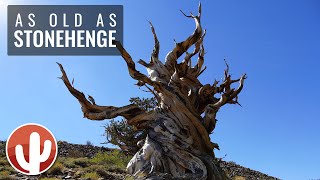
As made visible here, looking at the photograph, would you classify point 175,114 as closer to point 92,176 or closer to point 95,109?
point 95,109

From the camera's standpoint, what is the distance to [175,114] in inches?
343

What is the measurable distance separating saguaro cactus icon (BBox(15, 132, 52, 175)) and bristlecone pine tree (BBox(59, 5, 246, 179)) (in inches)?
91.1

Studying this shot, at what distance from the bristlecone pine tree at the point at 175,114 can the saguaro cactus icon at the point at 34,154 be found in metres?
2.31

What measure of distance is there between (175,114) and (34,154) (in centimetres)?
380

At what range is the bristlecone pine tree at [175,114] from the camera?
8.16 meters

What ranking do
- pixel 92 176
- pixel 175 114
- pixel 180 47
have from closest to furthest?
pixel 175 114, pixel 180 47, pixel 92 176

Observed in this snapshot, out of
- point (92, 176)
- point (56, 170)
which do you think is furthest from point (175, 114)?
point (56, 170)

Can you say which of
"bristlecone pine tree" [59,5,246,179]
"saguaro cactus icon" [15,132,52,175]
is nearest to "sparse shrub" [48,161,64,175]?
"saguaro cactus icon" [15,132,52,175]

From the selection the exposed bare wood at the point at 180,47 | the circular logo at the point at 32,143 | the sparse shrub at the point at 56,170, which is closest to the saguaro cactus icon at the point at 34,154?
Result: the circular logo at the point at 32,143

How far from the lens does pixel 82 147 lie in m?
24.0

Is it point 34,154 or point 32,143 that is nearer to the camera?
point 32,143

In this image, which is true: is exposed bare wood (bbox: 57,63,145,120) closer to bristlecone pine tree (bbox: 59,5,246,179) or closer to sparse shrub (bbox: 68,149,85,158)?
bristlecone pine tree (bbox: 59,5,246,179)

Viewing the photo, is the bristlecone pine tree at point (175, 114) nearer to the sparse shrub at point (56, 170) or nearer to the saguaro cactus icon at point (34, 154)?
the saguaro cactus icon at point (34, 154)

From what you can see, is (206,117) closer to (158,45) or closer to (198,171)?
(198,171)
